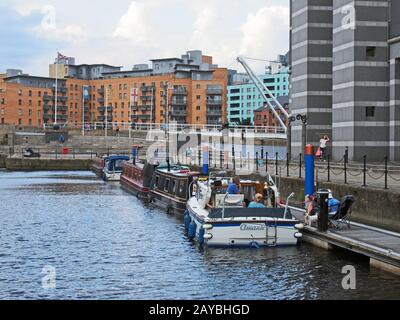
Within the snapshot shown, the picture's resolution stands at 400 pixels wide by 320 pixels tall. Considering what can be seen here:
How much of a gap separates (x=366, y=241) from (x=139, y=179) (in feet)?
106

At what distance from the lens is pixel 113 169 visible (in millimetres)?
69500

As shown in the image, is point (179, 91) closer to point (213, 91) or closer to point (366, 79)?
point (213, 91)

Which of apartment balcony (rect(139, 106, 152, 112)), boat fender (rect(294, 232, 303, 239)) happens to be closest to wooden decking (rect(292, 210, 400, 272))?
boat fender (rect(294, 232, 303, 239))

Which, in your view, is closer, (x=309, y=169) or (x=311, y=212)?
(x=311, y=212)

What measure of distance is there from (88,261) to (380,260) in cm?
983

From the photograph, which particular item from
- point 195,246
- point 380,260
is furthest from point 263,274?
point 195,246

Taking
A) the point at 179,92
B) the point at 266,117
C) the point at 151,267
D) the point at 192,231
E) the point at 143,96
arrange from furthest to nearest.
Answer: the point at 143,96, the point at 266,117, the point at 179,92, the point at 192,231, the point at 151,267

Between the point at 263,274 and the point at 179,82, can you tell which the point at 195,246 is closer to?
the point at 263,274

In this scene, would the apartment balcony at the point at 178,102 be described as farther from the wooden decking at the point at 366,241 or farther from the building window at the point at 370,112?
the wooden decking at the point at 366,241

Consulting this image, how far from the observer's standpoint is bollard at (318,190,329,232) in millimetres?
24641

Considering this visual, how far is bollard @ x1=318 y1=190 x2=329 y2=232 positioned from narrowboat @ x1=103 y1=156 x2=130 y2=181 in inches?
1783

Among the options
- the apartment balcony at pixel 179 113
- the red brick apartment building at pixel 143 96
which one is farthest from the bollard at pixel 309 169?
the apartment balcony at pixel 179 113

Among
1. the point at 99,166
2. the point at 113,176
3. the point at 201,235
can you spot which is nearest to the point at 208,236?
the point at 201,235

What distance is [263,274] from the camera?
827 inches
